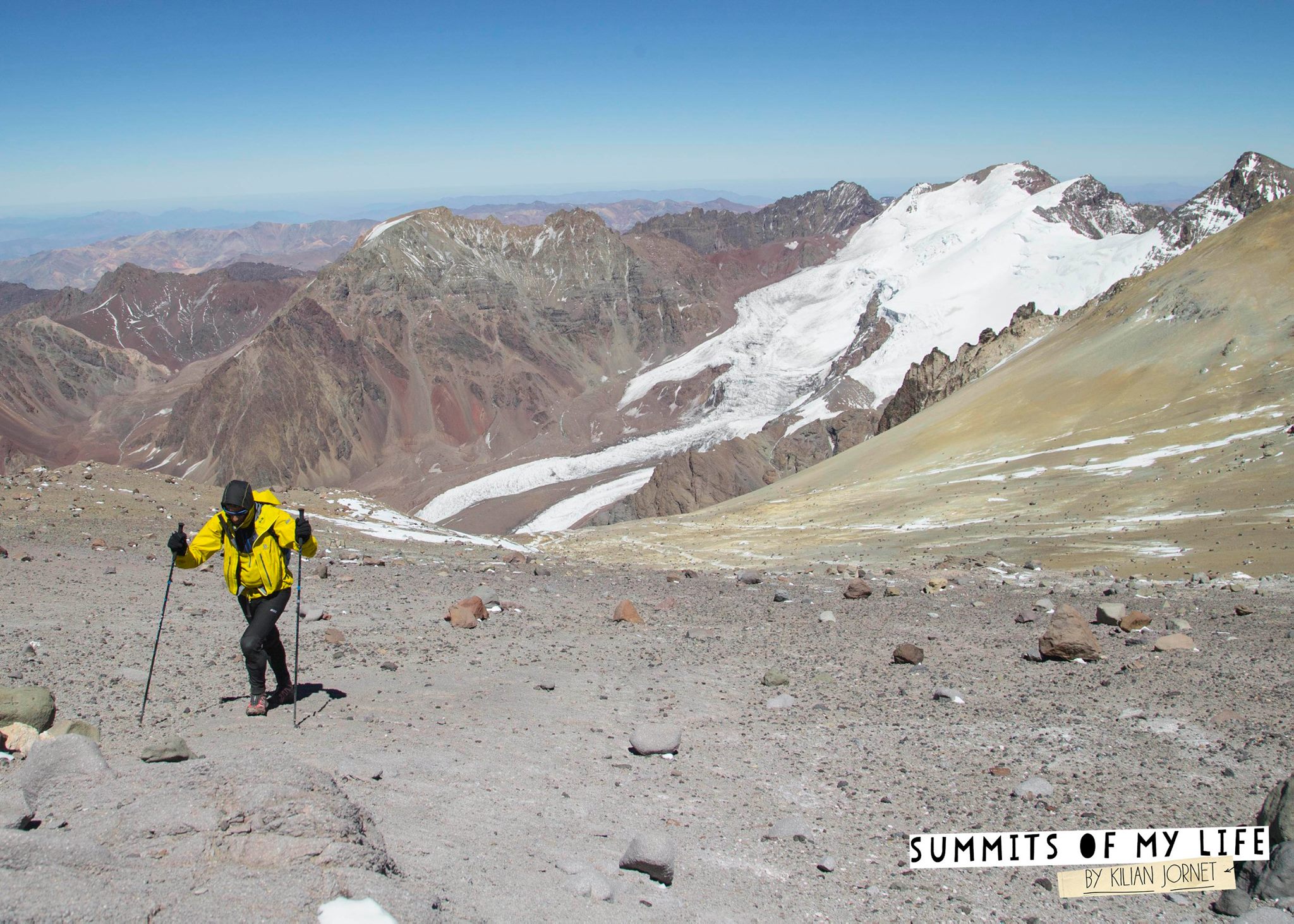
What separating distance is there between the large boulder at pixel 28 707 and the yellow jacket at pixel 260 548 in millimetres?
1557

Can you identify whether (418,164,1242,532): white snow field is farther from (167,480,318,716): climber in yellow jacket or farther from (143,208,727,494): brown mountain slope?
(167,480,318,716): climber in yellow jacket

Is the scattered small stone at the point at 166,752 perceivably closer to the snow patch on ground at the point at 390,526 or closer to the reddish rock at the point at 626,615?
the reddish rock at the point at 626,615

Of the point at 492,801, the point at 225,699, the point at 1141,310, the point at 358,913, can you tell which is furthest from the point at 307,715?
the point at 1141,310

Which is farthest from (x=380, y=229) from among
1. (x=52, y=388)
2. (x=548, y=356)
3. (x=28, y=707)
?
(x=28, y=707)

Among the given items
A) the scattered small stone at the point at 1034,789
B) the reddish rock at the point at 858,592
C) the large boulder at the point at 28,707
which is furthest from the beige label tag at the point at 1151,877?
the reddish rock at the point at 858,592

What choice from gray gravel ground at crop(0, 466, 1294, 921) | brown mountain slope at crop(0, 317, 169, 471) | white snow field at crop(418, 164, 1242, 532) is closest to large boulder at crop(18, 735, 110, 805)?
gray gravel ground at crop(0, 466, 1294, 921)

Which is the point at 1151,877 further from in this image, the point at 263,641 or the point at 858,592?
the point at 858,592

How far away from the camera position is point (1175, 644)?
10023 millimetres

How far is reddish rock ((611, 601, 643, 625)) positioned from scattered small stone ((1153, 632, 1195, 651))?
22.2 ft

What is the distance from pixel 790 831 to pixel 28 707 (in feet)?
18.4

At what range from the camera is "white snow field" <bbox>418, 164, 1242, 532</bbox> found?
12025cm

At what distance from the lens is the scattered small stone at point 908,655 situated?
10500 mm

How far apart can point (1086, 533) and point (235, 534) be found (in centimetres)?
1748

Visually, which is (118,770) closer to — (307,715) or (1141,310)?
(307,715)
